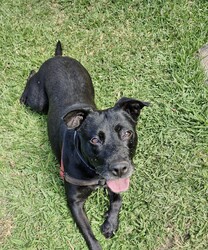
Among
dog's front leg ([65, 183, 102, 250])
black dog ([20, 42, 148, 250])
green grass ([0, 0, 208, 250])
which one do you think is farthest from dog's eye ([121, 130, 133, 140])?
green grass ([0, 0, 208, 250])

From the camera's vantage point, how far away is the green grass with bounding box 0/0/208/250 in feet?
15.4

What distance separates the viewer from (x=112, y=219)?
4.58 metres

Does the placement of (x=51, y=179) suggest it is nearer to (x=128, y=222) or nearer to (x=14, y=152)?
(x=14, y=152)

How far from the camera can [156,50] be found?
19.3 feet

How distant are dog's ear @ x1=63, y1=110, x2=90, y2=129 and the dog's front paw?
→ 1.23 meters

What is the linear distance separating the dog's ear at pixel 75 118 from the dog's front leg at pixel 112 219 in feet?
3.52

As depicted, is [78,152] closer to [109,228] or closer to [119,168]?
[119,168]

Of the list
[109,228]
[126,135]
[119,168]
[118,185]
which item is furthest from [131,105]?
[109,228]

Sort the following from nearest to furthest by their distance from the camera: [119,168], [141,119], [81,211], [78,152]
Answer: [119,168], [78,152], [81,211], [141,119]

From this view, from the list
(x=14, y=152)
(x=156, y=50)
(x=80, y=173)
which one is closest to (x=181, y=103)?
(x=156, y=50)

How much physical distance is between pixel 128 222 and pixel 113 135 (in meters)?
1.33

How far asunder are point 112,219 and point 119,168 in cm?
106

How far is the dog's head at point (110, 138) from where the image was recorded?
3746 millimetres

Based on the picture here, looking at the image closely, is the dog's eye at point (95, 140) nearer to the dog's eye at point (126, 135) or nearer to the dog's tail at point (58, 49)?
the dog's eye at point (126, 135)
